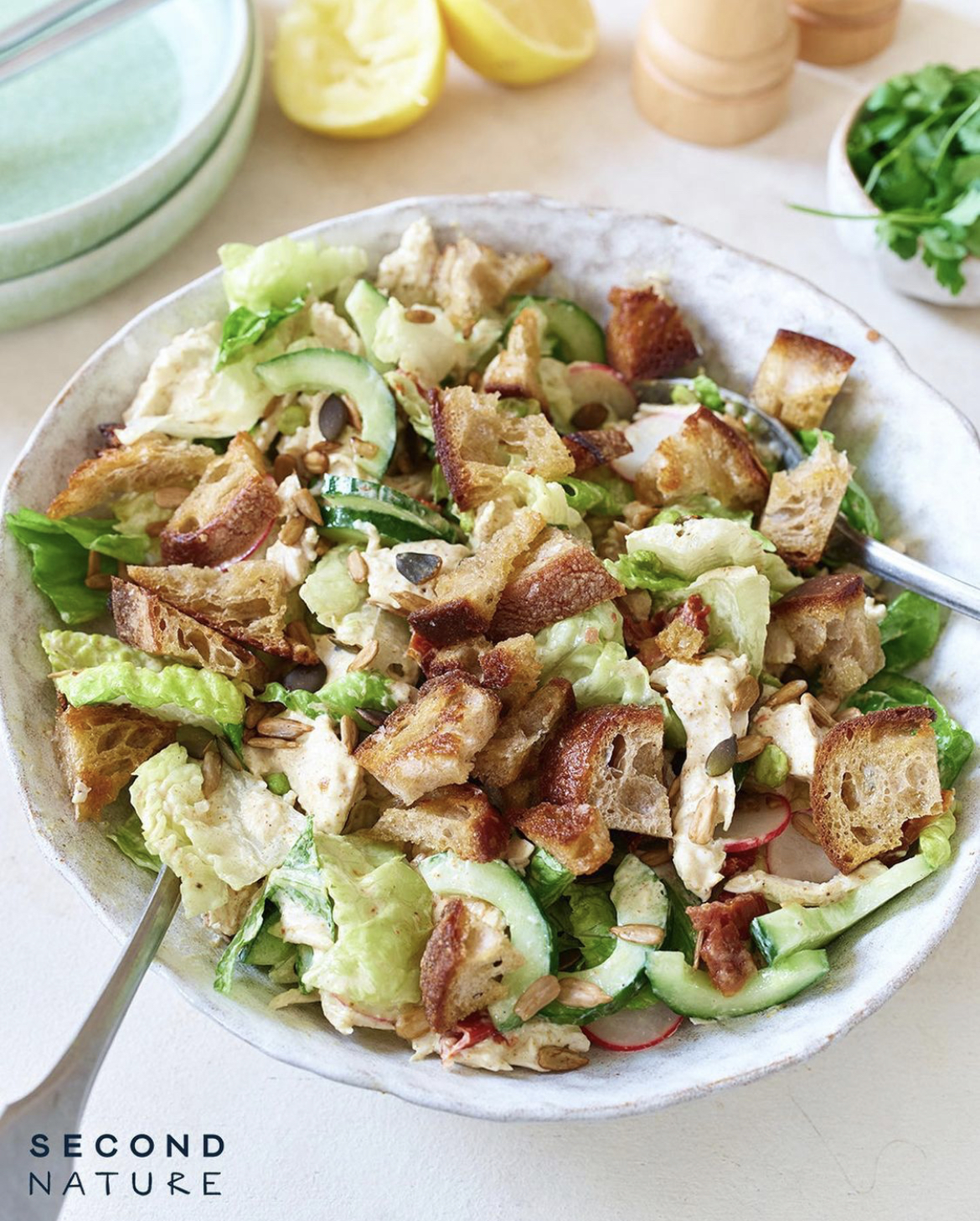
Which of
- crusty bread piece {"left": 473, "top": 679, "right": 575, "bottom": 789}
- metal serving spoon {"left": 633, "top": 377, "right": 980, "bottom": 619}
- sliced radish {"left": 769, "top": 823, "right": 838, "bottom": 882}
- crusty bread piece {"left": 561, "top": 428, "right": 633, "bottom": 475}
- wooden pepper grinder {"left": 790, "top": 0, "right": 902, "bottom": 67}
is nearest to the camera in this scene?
crusty bread piece {"left": 473, "top": 679, "right": 575, "bottom": 789}

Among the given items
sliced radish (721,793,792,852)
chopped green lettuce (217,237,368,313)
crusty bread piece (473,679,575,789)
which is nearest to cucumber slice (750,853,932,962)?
sliced radish (721,793,792,852)

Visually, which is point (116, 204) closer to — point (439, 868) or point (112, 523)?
point (112, 523)

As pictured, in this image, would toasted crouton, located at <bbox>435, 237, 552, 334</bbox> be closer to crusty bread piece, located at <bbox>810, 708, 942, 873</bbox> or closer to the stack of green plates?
the stack of green plates

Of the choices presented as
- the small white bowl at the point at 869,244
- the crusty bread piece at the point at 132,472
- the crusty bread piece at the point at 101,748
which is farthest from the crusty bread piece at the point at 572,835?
the small white bowl at the point at 869,244

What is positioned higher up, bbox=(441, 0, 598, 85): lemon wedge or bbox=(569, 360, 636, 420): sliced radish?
bbox=(441, 0, 598, 85): lemon wedge

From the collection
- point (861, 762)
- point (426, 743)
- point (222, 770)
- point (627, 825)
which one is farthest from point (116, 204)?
point (861, 762)

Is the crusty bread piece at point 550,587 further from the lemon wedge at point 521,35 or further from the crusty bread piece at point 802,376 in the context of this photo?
the lemon wedge at point 521,35
